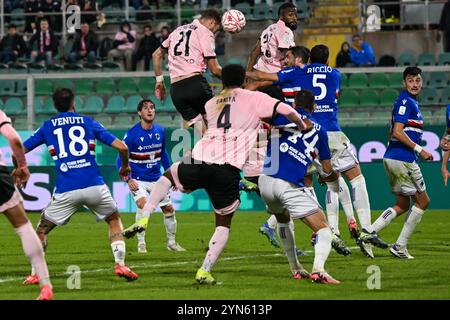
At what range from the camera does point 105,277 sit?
44.7 ft

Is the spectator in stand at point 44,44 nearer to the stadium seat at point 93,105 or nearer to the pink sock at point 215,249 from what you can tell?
the stadium seat at point 93,105

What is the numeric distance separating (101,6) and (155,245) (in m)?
15.9

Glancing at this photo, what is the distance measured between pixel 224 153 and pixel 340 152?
13.6 ft

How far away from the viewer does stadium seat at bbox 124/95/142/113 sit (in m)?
26.7

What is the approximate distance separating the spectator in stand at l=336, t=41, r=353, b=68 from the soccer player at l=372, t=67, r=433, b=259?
11962 mm

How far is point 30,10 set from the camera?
32.4 meters

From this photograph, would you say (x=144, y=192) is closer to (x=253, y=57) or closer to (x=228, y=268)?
(x=253, y=57)

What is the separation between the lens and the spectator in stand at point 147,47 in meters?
29.8

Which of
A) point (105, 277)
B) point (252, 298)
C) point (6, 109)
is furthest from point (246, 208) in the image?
point (252, 298)

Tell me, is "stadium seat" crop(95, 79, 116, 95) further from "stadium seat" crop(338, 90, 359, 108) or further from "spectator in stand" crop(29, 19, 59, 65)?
"stadium seat" crop(338, 90, 359, 108)

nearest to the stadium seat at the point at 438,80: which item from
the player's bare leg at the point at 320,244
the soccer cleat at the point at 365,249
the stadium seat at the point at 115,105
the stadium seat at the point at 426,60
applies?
the stadium seat at the point at 426,60

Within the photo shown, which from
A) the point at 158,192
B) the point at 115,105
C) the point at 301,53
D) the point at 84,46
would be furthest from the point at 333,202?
the point at 84,46

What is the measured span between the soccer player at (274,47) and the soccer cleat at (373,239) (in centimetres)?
213

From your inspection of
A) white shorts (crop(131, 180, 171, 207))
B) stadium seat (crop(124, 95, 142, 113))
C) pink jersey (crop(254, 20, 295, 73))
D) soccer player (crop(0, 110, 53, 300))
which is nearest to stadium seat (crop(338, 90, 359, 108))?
stadium seat (crop(124, 95, 142, 113))
